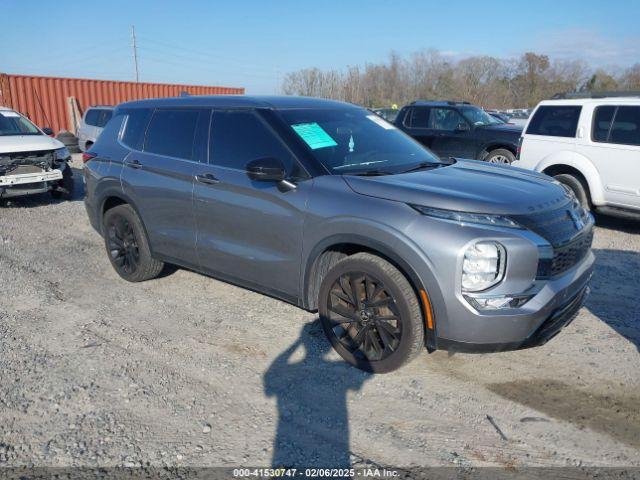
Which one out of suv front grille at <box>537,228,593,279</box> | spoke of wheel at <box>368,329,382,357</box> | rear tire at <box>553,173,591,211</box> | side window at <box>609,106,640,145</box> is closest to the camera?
suv front grille at <box>537,228,593,279</box>

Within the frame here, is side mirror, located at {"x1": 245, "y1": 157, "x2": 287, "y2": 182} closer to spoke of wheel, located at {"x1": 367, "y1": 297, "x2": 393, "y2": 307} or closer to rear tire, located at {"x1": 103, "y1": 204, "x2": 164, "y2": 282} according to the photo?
spoke of wheel, located at {"x1": 367, "y1": 297, "x2": 393, "y2": 307}

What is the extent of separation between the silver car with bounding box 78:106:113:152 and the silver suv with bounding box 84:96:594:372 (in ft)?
30.6

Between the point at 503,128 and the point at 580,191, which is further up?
the point at 503,128

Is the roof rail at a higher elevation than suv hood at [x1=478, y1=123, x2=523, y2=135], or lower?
higher

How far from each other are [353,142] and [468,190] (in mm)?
1124

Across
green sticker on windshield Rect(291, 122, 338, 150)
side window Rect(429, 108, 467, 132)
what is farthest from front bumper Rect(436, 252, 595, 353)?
side window Rect(429, 108, 467, 132)

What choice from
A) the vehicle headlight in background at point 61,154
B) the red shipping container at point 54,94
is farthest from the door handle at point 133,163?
the red shipping container at point 54,94

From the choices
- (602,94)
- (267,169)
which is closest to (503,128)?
(602,94)

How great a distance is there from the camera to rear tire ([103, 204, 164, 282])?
17.4 feet

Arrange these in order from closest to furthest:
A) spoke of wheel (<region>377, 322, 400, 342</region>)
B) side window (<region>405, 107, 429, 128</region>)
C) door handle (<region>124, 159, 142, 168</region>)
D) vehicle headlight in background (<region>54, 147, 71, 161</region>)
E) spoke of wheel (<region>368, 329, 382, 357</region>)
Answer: spoke of wheel (<region>377, 322, 400, 342</region>)
spoke of wheel (<region>368, 329, 382, 357</region>)
door handle (<region>124, 159, 142, 168</region>)
vehicle headlight in background (<region>54, 147, 71, 161</region>)
side window (<region>405, 107, 429, 128</region>)

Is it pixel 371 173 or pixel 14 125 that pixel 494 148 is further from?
pixel 14 125

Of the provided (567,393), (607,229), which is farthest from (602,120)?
(567,393)

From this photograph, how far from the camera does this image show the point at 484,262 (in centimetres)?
314

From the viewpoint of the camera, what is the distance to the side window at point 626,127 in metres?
7.45
